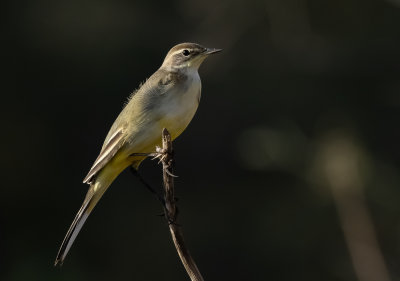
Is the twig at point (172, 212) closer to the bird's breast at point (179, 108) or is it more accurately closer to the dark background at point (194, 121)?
the bird's breast at point (179, 108)

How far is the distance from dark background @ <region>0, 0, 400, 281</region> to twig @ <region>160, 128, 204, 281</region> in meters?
5.30

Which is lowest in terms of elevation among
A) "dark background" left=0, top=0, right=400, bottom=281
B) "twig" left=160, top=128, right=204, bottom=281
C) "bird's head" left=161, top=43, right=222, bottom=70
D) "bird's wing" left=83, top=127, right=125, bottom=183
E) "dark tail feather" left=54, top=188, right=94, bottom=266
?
"dark background" left=0, top=0, right=400, bottom=281

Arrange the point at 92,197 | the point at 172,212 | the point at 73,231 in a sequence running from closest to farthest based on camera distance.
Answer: the point at 172,212 → the point at 73,231 → the point at 92,197

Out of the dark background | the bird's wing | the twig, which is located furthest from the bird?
the dark background

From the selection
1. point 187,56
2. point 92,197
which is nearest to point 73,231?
point 92,197

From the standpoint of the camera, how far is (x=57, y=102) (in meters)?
12.5

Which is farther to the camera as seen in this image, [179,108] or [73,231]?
[179,108]

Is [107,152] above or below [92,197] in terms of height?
above

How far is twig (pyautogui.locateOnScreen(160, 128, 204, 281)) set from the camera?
13.5 feet

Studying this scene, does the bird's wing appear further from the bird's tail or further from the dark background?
the dark background

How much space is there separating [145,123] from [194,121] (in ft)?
24.0

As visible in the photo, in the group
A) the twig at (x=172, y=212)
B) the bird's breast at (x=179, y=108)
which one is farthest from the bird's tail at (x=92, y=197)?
the twig at (x=172, y=212)

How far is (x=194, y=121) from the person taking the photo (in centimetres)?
1324

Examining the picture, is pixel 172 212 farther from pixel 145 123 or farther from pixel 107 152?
pixel 107 152
